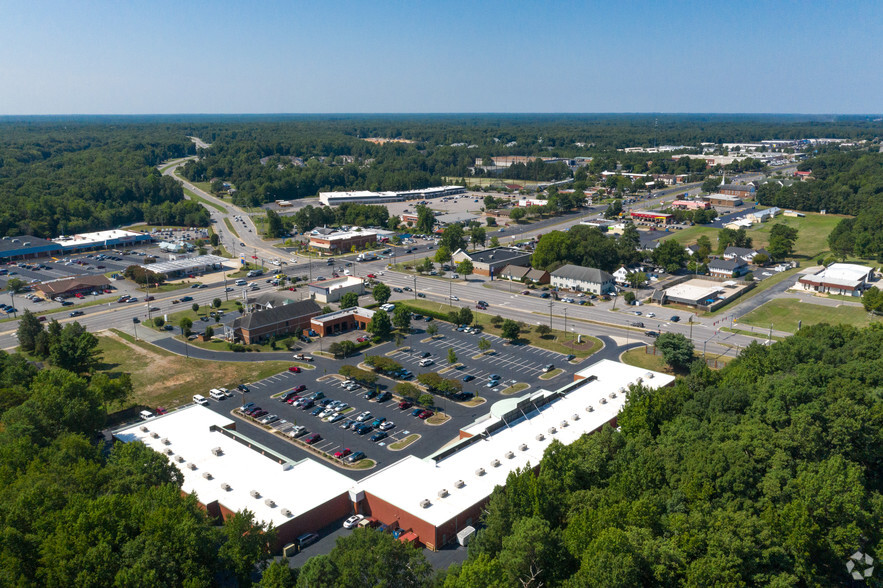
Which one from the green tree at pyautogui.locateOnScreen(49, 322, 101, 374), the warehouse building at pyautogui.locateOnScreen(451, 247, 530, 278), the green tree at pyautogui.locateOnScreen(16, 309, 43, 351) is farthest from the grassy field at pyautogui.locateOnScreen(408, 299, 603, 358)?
the green tree at pyautogui.locateOnScreen(16, 309, 43, 351)

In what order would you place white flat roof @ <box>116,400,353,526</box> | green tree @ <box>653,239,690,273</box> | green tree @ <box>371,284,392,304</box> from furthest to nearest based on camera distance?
green tree @ <box>653,239,690,273</box> < green tree @ <box>371,284,392,304</box> < white flat roof @ <box>116,400,353,526</box>

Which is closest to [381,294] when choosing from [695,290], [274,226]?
[695,290]

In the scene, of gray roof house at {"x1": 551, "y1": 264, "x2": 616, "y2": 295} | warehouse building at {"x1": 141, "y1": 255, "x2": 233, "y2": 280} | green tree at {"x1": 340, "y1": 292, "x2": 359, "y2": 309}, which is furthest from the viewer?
warehouse building at {"x1": 141, "y1": 255, "x2": 233, "y2": 280}

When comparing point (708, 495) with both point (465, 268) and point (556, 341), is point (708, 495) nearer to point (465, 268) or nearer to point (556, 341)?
point (556, 341)

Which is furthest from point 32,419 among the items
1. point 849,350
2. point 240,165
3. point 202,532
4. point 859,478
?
point 240,165

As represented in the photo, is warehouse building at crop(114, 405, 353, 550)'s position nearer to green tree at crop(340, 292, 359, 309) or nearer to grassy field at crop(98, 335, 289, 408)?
grassy field at crop(98, 335, 289, 408)

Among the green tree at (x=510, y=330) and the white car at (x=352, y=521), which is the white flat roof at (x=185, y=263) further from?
the white car at (x=352, y=521)

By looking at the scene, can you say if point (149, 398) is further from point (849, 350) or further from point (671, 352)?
point (849, 350)

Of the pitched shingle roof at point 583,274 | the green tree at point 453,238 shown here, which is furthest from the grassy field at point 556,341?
the green tree at point 453,238
